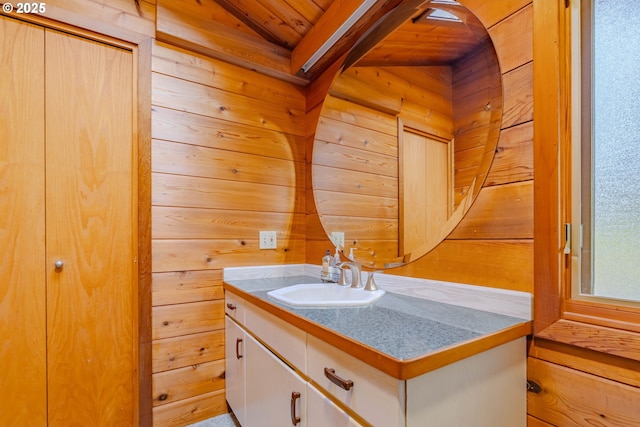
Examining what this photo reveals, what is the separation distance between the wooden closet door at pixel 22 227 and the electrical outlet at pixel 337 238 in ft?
4.53

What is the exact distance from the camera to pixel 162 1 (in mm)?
1567

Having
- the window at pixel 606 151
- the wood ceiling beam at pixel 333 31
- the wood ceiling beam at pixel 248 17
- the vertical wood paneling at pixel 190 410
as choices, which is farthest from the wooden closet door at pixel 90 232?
the window at pixel 606 151

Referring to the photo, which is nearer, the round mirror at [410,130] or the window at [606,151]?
the window at [606,151]

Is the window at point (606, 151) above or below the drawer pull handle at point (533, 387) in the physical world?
above

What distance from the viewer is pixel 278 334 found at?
114 cm

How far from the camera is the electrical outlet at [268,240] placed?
1.89 meters

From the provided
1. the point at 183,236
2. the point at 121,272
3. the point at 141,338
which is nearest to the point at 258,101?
the point at 183,236

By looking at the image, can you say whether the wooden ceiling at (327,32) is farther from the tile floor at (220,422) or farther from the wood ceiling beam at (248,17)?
the tile floor at (220,422)

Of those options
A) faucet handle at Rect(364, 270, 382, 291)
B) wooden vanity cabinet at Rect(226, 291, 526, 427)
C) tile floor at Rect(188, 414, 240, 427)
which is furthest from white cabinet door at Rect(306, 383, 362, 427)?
tile floor at Rect(188, 414, 240, 427)

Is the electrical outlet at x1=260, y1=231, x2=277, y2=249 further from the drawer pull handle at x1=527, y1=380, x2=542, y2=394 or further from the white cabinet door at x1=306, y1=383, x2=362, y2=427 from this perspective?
the drawer pull handle at x1=527, y1=380, x2=542, y2=394

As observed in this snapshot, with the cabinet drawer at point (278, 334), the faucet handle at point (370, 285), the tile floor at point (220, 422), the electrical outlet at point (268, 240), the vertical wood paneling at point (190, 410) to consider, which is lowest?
the tile floor at point (220, 422)

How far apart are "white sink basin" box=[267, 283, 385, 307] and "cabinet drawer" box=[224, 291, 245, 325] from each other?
246 mm

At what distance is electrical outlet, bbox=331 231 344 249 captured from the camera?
1706 mm

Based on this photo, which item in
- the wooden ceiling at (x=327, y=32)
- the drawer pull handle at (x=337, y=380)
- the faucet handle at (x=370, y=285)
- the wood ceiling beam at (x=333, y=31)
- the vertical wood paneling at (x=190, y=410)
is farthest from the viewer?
the vertical wood paneling at (x=190, y=410)
